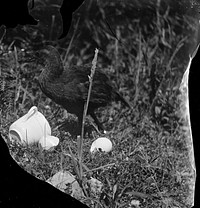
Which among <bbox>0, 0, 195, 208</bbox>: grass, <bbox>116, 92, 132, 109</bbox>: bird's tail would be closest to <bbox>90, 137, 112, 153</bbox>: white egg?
<bbox>0, 0, 195, 208</bbox>: grass

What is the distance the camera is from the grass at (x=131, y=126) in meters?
2.43

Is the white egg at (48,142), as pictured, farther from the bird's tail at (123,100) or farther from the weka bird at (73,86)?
the bird's tail at (123,100)

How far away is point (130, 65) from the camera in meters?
2.45

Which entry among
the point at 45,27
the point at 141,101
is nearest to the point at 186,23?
the point at 141,101

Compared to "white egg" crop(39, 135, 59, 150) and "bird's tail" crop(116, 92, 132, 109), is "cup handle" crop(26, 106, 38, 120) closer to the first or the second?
"white egg" crop(39, 135, 59, 150)

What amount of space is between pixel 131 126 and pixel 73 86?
0.21 metres

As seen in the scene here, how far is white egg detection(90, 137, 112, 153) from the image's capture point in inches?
97.3

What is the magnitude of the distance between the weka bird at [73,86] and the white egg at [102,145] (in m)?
0.04

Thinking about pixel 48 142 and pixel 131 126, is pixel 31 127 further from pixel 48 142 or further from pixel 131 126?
pixel 131 126

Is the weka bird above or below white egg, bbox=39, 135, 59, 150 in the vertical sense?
above

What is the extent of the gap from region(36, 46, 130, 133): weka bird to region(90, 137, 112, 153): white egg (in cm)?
4

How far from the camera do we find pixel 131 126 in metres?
2.48

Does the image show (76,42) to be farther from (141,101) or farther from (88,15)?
(141,101)

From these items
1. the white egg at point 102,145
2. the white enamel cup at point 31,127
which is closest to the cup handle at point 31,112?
the white enamel cup at point 31,127
